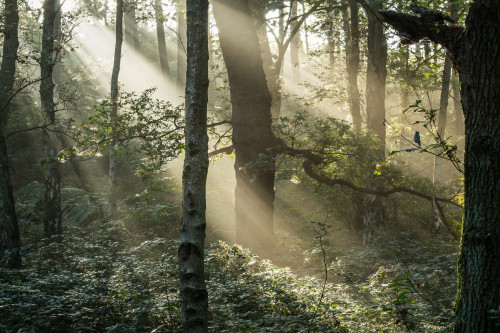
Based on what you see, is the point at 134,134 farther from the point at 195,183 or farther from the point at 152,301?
the point at 195,183

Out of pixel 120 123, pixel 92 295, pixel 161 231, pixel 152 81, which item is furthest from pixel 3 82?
pixel 152 81

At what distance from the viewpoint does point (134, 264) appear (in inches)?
311

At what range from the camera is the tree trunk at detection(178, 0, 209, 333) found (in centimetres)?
437

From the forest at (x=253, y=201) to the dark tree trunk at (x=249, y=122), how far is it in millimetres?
35

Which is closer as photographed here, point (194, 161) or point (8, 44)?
point (194, 161)

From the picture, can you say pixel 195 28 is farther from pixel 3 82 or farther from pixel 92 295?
pixel 3 82

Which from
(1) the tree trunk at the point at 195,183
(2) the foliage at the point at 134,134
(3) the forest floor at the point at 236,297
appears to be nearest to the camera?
(1) the tree trunk at the point at 195,183

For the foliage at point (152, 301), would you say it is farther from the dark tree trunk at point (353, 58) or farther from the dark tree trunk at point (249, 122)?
the dark tree trunk at point (353, 58)

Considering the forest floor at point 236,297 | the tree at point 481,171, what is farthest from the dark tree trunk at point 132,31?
the tree at point 481,171

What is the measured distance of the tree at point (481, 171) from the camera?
3.57 m

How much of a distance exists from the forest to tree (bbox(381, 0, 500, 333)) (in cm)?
1

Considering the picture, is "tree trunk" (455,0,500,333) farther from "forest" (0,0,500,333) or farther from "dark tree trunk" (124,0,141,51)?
"dark tree trunk" (124,0,141,51)

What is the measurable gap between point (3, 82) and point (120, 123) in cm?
368

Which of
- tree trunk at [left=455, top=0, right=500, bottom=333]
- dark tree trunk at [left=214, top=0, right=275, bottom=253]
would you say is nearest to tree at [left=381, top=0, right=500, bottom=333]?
tree trunk at [left=455, top=0, right=500, bottom=333]
